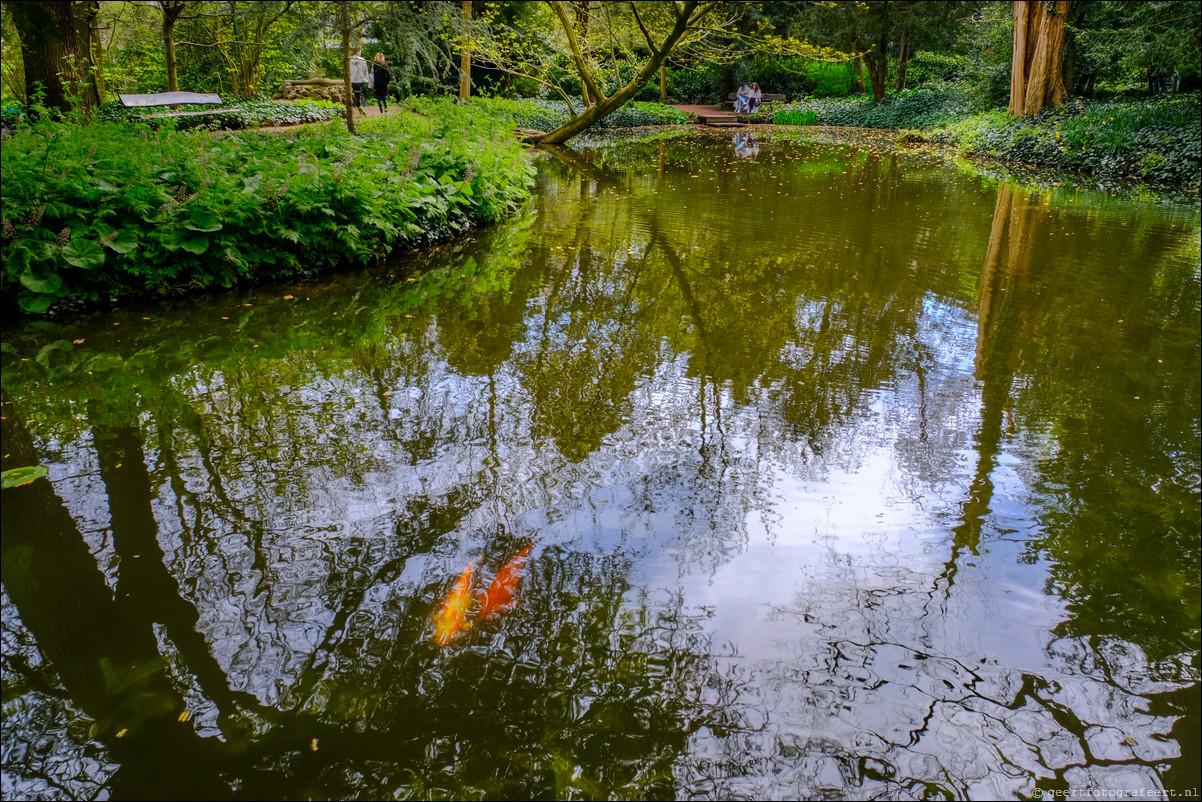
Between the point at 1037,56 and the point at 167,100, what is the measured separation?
2090 cm

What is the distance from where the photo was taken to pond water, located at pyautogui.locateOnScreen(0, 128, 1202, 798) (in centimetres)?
246

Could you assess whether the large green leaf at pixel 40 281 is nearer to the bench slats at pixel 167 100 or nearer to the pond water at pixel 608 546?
the pond water at pixel 608 546

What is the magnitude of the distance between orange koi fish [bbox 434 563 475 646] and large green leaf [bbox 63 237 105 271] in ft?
15.8

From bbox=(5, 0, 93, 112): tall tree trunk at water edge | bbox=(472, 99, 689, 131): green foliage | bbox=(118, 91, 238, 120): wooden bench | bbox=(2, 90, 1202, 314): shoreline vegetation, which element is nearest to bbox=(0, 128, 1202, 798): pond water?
bbox=(2, 90, 1202, 314): shoreline vegetation

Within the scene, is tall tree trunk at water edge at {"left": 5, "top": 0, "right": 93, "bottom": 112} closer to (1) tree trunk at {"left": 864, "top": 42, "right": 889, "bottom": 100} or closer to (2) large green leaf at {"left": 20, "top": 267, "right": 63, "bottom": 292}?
(2) large green leaf at {"left": 20, "top": 267, "right": 63, "bottom": 292}

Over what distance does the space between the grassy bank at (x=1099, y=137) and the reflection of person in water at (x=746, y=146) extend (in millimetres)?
5013

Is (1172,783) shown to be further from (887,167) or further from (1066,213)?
(887,167)

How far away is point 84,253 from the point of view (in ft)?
19.7

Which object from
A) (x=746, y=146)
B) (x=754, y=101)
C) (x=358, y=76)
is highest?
(x=754, y=101)

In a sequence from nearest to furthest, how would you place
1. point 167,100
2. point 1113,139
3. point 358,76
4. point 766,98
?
1. point 1113,139
2. point 167,100
3. point 358,76
4. point 766,98

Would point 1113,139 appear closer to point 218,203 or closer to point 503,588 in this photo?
point 218,203

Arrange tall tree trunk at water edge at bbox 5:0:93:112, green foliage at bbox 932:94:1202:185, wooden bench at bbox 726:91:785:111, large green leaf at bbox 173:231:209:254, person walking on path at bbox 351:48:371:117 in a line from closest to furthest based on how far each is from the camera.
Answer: large green leaf at bbox 173:231:209:254, tall tree trunk at water edge at bbox 5:0:93:112, green foliage at bbox 932:94:1202:185, person walking on path at bbox 351:48:371:117, wooden bench at bbox 726:91:785:111

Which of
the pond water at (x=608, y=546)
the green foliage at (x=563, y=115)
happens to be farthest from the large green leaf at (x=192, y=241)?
the green foliage at (x=563, y=115)

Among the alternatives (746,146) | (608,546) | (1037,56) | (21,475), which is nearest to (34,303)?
(21,475)
